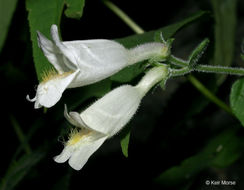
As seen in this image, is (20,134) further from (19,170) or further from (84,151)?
(84,151)

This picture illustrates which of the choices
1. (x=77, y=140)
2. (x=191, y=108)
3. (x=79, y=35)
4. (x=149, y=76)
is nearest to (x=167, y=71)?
(x=149, y=76)

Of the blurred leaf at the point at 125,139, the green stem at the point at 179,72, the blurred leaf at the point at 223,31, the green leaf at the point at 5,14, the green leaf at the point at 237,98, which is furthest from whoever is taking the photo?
the blurred leaf at the point at 223,31

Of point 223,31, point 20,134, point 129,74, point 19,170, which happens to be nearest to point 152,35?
point 129,74

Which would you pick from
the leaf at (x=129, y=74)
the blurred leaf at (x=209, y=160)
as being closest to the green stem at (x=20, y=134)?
the blurred leaf at (x=209, y=160)

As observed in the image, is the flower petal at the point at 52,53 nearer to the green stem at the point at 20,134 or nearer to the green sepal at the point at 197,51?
the green sepal at the point at 197,51

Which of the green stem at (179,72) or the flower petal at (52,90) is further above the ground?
the flower petal at (52,90)

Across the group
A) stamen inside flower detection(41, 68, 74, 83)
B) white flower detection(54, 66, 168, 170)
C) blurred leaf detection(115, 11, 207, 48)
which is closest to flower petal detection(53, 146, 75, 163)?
white flower detection(54, 66, 168, 170)

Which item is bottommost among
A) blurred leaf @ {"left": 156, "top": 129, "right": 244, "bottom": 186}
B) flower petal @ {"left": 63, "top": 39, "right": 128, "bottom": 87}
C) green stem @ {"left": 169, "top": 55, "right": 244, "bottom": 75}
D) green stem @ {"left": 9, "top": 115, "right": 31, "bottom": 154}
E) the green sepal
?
blurred leaf @ {"left": 156, "top": 129, "right": 244, "bottom": 186}

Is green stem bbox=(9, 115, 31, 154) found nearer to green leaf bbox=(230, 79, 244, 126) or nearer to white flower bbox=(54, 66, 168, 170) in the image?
white flower bbox=(54, 66, 168, 170)
